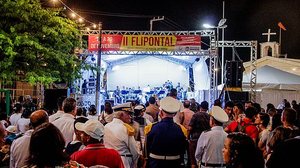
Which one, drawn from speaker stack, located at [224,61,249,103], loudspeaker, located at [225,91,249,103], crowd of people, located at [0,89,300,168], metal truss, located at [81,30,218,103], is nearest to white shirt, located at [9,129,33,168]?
crowd of people, located at [0,89,300,168]

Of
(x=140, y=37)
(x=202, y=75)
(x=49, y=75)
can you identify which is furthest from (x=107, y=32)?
(x=49, y=75)

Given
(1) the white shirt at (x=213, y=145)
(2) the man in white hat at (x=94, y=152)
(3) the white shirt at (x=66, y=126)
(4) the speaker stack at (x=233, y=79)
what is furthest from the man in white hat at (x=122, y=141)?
(4) the speaker stack at (x=233, y=79)

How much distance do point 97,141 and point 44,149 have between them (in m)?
1.16

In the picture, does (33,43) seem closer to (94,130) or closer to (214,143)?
(214,143)

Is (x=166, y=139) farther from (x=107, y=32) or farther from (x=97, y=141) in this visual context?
(x=107, y=32)

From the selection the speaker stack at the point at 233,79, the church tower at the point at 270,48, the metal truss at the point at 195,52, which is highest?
the church tower at the point at 270,48

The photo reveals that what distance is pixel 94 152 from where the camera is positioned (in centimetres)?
447

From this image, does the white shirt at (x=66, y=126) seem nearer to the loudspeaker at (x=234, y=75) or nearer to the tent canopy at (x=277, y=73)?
the loudspeaker at (x=234, y=75)

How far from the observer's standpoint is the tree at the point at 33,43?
15.1 metres

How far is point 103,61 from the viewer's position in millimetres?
28516

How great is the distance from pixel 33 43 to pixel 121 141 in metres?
9.72

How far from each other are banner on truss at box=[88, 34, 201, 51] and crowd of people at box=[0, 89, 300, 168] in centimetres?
1139

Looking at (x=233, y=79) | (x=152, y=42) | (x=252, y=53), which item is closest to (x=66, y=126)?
(x=233, y=79)

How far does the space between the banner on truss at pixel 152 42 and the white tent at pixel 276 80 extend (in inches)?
248
